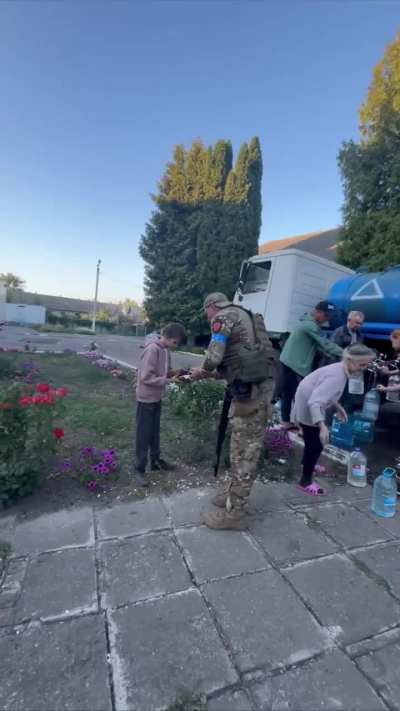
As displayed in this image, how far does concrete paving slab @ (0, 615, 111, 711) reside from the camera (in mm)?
1331

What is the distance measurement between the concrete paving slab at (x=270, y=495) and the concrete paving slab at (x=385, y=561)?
69 cm

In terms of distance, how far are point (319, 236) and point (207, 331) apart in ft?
35.9

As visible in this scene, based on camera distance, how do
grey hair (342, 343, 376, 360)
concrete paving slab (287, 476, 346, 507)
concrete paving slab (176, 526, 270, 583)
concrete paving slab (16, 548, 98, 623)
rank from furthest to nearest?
1. concrete paving slab (287, 476, 346, 507)
2. grey hair (342, 343, 376, 360)
3. concrete paving slab (176, 526, 270, 583)
4. concrete paving slab (16, 548, 98, 623)

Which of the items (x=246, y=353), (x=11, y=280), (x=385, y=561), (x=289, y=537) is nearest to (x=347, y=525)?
(x=385, y=561)

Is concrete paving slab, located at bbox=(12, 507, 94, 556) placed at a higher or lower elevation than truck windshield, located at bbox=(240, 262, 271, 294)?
lower

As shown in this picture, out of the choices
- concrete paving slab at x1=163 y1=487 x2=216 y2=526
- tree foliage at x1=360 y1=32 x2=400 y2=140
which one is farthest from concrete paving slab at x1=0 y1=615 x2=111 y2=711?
tree foliage at x1=360 y1=32 x2=400 y2=140

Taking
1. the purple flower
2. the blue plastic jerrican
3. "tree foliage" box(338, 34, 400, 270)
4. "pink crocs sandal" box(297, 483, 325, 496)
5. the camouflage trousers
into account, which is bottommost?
"pink crocs sandal" box(297, 483, 325, 496)

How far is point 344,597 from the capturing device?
195cm

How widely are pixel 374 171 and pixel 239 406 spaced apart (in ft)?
40.1

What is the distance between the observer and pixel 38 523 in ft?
8.11

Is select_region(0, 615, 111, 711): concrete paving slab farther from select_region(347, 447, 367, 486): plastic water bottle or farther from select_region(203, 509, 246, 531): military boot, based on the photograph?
select_region(347, 447, 367, 486): plastic water bottle

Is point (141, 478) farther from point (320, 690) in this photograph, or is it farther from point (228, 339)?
point (320, 690)

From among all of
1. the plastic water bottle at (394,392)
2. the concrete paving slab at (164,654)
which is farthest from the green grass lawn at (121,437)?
the plastic water bottle at (394,392)

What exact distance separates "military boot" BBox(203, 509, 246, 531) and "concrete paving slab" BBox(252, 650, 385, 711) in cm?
99
